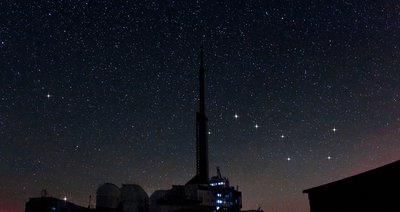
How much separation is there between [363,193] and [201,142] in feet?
204

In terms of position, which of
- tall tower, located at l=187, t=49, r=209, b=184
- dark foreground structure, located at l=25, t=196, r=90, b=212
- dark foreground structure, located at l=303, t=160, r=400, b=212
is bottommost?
dark foreground structure, located at l=303, t=160, r=400, b=212

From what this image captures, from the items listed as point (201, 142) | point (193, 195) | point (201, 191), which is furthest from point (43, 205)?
point (201, 142)

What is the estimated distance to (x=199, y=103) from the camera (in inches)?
3349

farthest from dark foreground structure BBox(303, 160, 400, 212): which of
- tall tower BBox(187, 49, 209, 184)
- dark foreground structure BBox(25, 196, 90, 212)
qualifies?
tall tower BBox(187, 49, 209, 184)

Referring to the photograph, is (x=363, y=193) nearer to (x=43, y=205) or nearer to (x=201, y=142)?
(x=43, y=205)

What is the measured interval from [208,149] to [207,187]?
1146 centimetres

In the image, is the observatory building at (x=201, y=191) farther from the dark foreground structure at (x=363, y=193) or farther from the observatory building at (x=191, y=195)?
the dark foreground structure at (x=363, y=193)

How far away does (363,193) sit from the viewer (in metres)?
19.0

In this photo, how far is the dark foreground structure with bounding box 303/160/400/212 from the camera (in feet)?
56.4

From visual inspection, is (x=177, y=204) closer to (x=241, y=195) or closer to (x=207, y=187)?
(x=207, y=187)

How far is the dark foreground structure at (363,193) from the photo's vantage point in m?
17.2

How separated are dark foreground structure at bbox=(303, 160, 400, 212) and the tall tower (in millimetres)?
56204

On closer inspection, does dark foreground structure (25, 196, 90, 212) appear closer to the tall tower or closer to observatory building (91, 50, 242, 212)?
observatory building (91, 50, 242, 212)

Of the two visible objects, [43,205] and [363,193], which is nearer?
[363,193]
